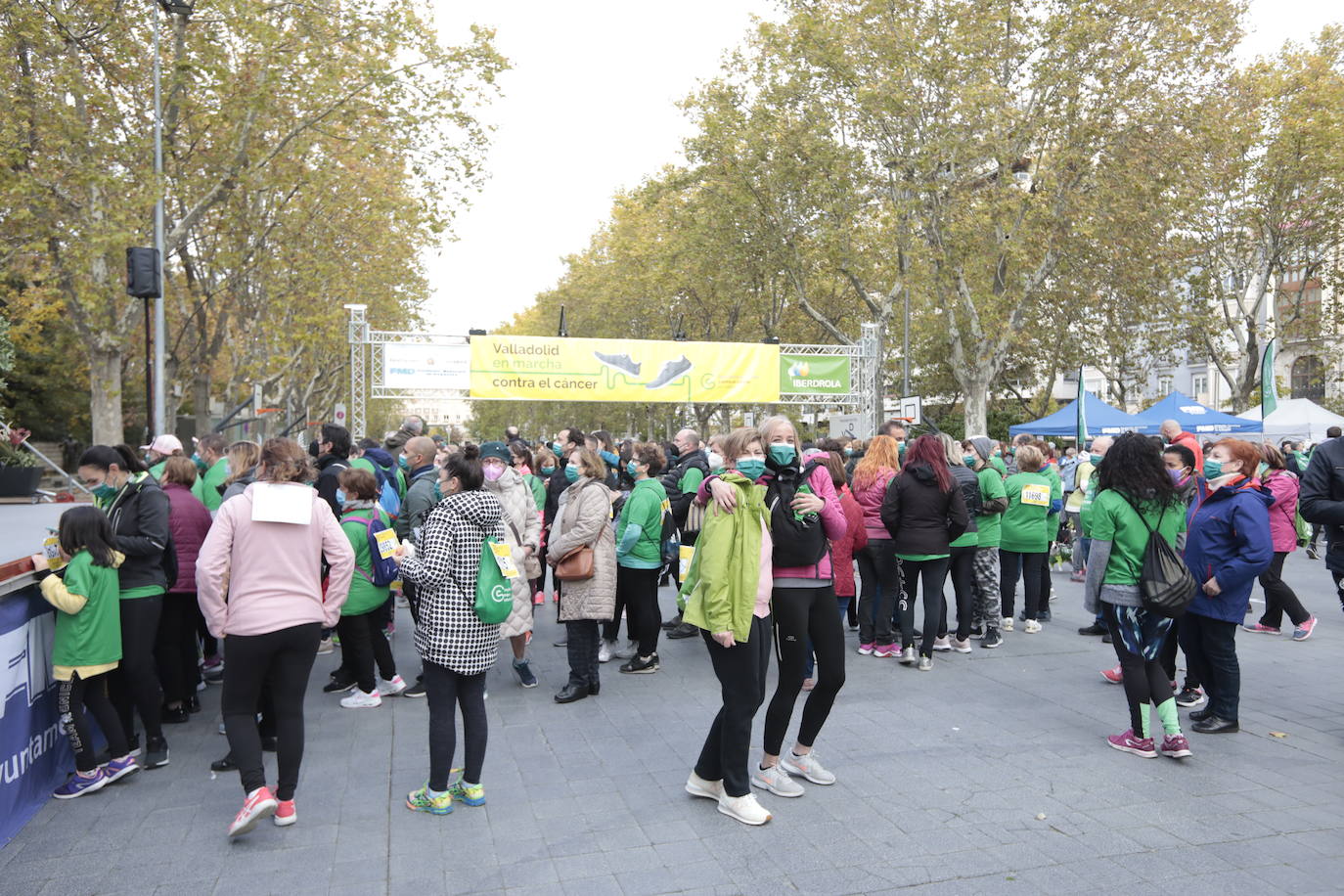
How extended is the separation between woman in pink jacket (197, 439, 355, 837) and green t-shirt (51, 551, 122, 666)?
0.97 m

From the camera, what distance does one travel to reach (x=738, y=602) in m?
4.14

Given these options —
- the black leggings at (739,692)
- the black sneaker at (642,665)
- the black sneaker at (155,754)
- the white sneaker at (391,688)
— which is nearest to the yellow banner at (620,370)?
the black sneaker at (642,665)

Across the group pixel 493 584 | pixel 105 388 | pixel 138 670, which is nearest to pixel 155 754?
pixel 138 670

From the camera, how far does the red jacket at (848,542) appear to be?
24.1 ft

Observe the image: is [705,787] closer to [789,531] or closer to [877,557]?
[789,531]

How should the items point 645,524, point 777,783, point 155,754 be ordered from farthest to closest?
1. point 645,524
2. point 155,754
3. point 777,783

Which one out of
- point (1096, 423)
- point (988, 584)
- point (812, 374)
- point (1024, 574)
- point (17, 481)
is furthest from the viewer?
point (812, 374)

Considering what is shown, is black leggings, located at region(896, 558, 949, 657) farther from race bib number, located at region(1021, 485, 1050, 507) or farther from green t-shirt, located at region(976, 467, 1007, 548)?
race bib number, located at region(1021, 485, 1050, 507)

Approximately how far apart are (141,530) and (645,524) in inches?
131

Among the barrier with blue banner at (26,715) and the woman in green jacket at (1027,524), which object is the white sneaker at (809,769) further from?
the woman in green jacket at (1027,524)

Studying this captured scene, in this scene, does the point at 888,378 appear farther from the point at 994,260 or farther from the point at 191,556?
the point at 191,556

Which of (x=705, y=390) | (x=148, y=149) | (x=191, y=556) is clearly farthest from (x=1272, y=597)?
(x=148, y=149)

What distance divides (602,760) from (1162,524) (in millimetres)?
3348

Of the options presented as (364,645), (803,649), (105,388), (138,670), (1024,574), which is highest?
(105,388)
